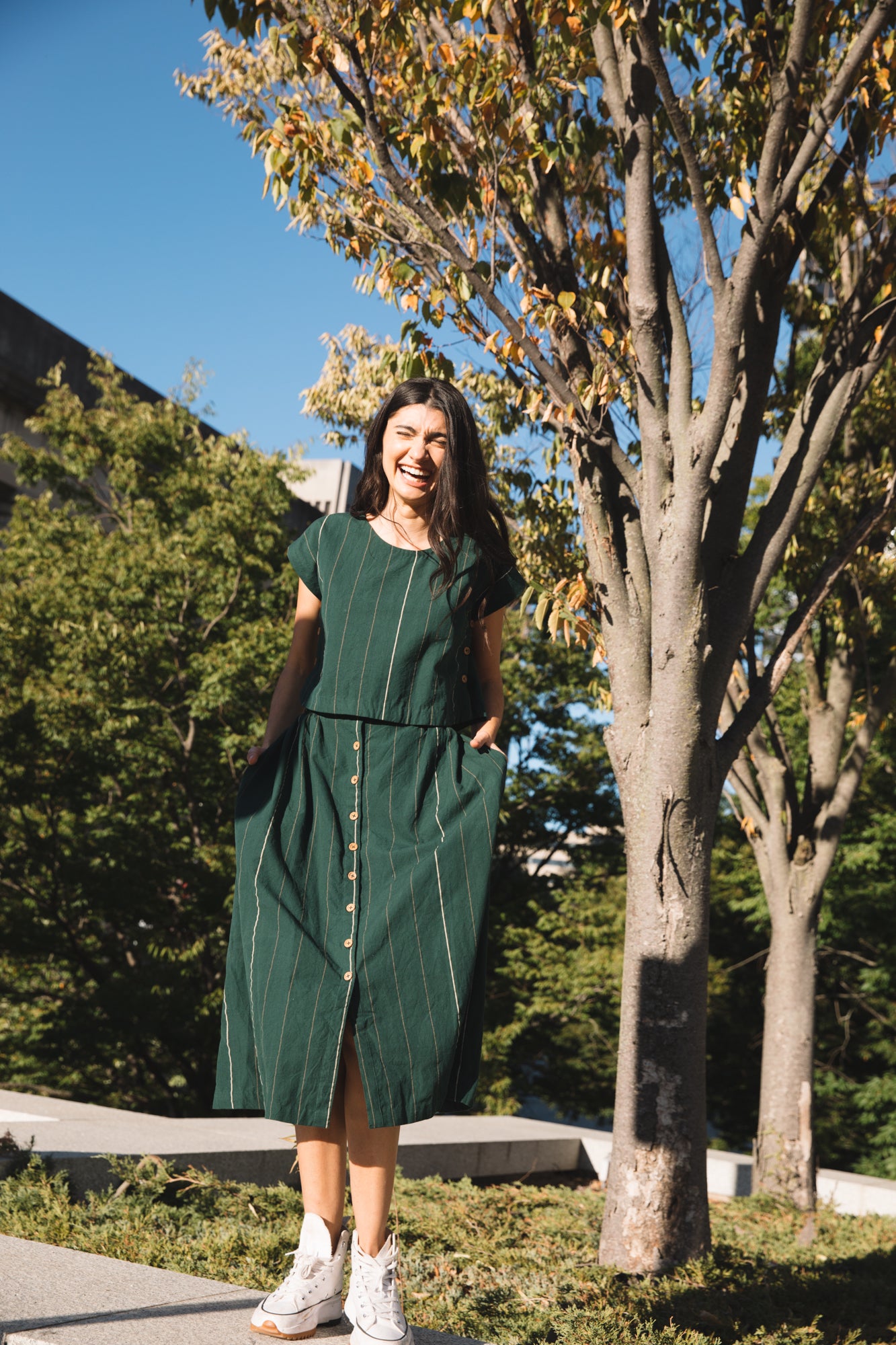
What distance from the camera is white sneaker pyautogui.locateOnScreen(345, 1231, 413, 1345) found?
2162 millimetres

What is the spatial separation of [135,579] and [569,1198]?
30.2 ft

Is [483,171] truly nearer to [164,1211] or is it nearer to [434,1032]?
[434,1032]

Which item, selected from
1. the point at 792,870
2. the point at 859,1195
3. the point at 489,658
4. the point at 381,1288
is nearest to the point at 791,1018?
the point at 792,870

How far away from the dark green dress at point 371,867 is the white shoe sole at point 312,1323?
402 millimetres

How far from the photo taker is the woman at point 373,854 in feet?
7.45

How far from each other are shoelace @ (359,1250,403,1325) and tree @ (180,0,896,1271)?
8.14 feet

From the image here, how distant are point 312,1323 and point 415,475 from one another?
192 centimetres

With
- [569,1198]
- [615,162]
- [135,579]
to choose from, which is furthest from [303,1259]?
[135,579]

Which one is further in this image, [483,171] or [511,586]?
[483,171]

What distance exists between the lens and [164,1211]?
4059 mm

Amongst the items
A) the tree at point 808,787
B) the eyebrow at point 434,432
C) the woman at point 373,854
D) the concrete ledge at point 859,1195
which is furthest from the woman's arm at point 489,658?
the concrete ledge at point 859,1195

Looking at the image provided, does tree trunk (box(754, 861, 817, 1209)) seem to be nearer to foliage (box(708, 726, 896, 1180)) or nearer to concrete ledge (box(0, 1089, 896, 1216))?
concrete ledge (box(0, 1089, 896, 1216))

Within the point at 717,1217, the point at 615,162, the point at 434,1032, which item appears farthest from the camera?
the point at 717,1217

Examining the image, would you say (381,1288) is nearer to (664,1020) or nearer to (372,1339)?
(372,1339)
